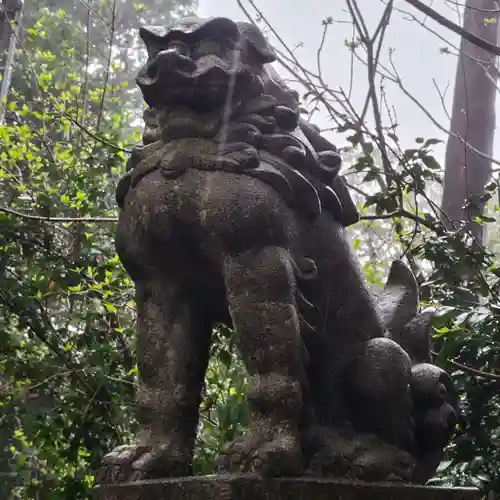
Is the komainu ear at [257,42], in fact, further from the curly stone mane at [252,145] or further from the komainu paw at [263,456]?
the komainu paw at [263,456]

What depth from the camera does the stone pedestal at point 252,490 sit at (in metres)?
1.40

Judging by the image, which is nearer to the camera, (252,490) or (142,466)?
(252,490)

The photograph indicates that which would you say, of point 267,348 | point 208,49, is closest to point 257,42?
point 208,49

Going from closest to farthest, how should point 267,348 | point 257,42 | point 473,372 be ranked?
point 267,348, point 257,42, point 473,372

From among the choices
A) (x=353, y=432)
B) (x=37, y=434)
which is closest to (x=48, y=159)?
(x=37, y=434)

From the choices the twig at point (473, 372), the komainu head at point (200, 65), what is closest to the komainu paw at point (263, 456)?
the komainu head at point (200, 65)

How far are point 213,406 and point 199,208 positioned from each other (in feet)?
6.87

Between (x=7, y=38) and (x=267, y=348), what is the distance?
333 cm

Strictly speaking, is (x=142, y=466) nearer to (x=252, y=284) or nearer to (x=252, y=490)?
(x=252, y=490)

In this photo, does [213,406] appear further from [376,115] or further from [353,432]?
[353,432]

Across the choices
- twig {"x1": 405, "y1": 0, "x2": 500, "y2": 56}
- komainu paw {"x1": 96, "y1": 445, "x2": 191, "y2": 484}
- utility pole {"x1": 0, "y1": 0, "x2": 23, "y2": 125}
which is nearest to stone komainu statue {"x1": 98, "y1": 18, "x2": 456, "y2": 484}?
komainu paw {"x1": 96, "y1": 445, "x2": 191, "y2": 484}

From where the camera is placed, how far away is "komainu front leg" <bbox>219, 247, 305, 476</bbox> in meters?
1.48

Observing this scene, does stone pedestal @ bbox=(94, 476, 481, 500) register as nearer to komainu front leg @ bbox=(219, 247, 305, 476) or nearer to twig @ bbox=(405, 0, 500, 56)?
komainu front leg @ bbox=(219, 247, 305, 476)

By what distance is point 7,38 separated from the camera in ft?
13.7
